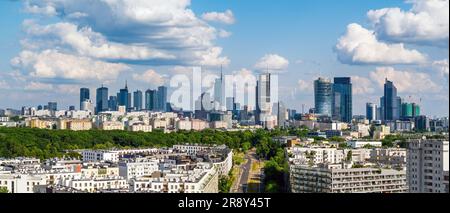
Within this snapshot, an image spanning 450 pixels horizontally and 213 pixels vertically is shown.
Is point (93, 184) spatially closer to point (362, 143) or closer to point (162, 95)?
point (162, 95)

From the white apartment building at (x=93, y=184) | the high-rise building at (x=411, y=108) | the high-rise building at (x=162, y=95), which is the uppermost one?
the high-rise building at (x=162, y=95)

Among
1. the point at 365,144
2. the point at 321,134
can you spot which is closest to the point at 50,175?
the point at 365,144

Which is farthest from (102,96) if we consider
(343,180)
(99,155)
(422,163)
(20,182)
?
(422,163)

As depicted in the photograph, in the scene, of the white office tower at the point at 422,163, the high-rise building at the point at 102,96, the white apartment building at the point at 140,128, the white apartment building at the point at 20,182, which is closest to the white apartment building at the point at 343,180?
the white office tower at the point at 422,163

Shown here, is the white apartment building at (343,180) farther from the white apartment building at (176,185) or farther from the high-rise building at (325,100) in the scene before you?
the high-rise building at (325,100)

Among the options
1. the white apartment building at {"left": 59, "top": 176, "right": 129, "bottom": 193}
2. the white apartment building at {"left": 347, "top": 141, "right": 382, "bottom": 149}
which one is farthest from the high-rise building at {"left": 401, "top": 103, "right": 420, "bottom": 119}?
the white apartment building at {"left": 347, "top": 141, "right": 382, "bottom": 149}

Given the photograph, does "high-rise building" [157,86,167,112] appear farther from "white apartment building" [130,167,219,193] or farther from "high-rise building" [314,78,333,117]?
"high-rise building" [314,78,333,117]
